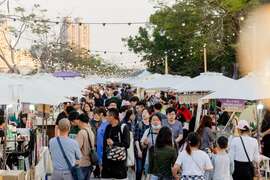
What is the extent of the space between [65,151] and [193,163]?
6.35 ft

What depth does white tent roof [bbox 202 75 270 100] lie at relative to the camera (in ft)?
39.6

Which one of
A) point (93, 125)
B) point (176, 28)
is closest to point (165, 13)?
point (176, 28)

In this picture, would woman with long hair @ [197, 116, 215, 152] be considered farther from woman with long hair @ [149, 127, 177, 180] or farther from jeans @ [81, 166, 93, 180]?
woman with long hair @ [149, 127, 177, 180]

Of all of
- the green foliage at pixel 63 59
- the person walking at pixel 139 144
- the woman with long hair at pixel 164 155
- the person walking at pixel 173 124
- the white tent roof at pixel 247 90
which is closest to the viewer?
the woman with long hair at pixel 164 155

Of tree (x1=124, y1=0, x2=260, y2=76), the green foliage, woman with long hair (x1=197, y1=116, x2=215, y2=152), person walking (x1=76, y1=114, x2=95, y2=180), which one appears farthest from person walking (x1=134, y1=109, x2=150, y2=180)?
the green foliage

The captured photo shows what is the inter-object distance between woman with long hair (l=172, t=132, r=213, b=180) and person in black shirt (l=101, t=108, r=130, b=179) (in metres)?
1.54

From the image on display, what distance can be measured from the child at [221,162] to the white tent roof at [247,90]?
3.21 metres

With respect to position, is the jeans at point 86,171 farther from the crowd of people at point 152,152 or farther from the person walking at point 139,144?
the person walking at point 139,144

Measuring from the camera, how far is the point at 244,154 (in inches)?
372

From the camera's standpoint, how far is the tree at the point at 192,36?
33.7 metres

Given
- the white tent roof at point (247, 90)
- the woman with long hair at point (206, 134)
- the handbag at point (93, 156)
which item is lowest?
the handbag at point (93, 156)

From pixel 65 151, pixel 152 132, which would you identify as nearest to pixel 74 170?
pixel 65 151

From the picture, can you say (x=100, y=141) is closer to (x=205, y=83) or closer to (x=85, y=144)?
(x=85, y=144)

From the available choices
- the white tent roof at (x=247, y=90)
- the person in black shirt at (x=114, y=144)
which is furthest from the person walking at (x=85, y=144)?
the white tent roof at (x=247, y=90)
